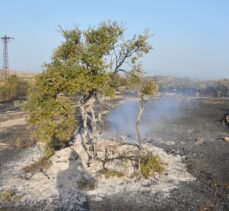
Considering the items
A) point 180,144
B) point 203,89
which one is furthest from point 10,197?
point 203,89

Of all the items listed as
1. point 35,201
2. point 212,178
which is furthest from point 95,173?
point 212,178

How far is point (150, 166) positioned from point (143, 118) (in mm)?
25547

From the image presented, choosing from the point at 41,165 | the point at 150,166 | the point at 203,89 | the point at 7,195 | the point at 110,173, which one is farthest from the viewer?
the point at 203,89

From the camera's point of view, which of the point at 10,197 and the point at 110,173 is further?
the point at 110,173

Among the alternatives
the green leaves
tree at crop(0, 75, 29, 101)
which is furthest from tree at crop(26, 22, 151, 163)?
tree at crop(0, 75, 29, 101)

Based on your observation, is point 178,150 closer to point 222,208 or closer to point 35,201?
point 222,208

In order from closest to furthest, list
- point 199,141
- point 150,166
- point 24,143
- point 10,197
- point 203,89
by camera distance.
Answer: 1. point 10,197
2. point 150,166
3. point 199,141
4. point 24,143
5. point 203,89

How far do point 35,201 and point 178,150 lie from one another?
1527 cm

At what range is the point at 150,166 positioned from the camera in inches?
968

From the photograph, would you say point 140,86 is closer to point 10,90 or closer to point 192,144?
point 192,144

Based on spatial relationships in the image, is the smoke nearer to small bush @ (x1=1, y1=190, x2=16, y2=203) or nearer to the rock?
the rock

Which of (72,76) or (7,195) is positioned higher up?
(72,76)

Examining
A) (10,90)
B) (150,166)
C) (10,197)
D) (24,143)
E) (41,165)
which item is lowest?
(10,197)

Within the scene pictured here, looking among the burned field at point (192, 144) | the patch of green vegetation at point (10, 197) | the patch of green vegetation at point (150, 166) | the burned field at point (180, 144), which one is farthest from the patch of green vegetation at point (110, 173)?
the patch of green vegetation at point (10, 197)
